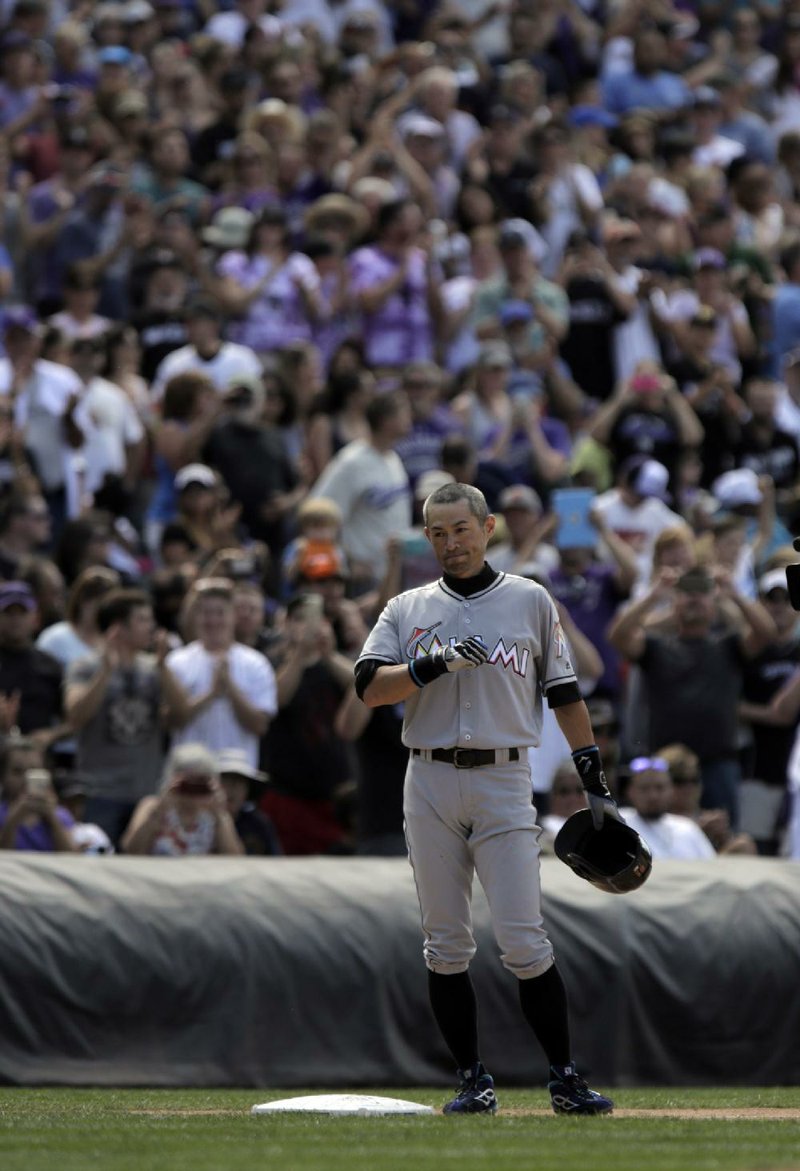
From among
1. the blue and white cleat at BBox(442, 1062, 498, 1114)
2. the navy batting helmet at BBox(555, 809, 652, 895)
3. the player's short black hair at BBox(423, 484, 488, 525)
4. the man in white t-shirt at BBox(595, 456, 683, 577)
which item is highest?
the man in white t-shirt at BBox(595, 456, 683, 577)

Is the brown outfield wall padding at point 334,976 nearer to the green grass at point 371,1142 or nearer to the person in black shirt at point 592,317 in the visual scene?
the green grass at point 371,1142

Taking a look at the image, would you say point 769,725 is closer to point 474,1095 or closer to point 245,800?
point 245,800

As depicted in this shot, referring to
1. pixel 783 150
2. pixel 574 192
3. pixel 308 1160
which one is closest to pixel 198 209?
pixel 574 192

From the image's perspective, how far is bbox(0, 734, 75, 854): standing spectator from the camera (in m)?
11.3

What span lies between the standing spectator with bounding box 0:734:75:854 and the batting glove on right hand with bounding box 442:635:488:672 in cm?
416

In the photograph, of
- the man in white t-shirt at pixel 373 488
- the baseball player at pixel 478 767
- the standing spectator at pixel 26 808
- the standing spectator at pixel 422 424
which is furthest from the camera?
the standing spectator at pixel 422 424

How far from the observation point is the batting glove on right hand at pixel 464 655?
750cm

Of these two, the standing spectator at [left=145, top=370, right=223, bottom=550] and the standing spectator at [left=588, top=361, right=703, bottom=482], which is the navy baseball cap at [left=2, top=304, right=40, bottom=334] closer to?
the standing spectator at [left=145, top=370, right=223, bottom=550]

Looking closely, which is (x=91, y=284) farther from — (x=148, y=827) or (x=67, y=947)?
(x=67, y=947)

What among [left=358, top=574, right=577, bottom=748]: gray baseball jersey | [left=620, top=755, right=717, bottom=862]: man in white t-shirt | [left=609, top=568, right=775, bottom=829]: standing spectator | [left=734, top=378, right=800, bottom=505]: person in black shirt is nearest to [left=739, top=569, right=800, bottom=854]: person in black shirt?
[left=609, top=568, right=775, bottom=829]: standing spectator

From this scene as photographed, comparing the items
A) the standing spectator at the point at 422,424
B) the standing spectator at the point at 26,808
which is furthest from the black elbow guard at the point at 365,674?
the standing spectator at the point at 422,424

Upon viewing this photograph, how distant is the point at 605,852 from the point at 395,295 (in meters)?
10.1

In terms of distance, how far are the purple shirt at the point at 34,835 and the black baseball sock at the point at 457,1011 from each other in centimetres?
407

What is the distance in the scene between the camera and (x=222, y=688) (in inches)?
487
